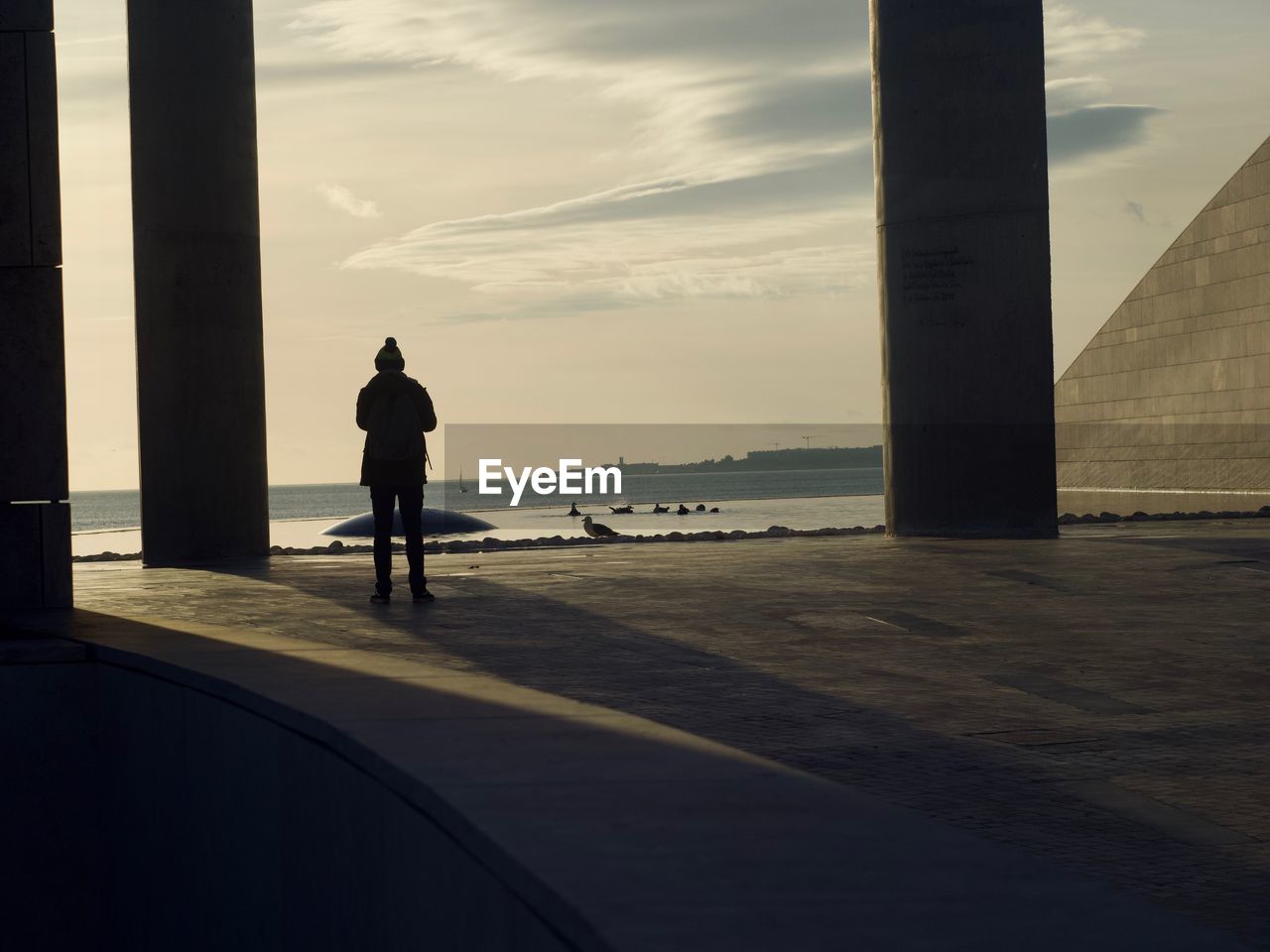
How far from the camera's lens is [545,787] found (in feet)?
13.5

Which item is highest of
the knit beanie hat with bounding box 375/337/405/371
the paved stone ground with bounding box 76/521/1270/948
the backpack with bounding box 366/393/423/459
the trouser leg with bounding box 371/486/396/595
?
the knit beanie hat with bounding box 375/337/405/371

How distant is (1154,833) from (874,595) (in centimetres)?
653

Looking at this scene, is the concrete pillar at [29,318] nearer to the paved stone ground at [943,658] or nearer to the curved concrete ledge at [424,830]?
the paved stone ground at [943,658]

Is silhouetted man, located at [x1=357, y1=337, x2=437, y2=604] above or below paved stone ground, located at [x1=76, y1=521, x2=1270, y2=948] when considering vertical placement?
above

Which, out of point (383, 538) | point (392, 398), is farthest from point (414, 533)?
point (392, 398)

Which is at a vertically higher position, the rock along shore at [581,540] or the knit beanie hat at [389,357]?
the knit beanie hat at [389,357]

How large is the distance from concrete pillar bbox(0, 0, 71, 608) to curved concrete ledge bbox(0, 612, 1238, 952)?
4.32 feet

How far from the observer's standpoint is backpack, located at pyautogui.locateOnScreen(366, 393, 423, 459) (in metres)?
11.2

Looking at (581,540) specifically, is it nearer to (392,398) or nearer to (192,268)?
(192,268)

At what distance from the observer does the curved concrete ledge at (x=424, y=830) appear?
9.97 feet

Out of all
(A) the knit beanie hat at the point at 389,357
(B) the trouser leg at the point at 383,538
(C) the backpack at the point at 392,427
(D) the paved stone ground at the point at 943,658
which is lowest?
(D) the paved stone ground at the point at 943,658

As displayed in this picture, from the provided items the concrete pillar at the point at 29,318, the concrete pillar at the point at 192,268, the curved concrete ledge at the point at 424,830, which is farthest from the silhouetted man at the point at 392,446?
→ the concrete pillar at the point at 192,268

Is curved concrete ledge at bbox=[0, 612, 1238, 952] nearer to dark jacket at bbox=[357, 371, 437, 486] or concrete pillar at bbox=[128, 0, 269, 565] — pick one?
dark jacket at bbox=[357, 371, 437, 486]

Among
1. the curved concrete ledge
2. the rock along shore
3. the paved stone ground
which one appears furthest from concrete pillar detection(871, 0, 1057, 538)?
the curved concrete ledge
